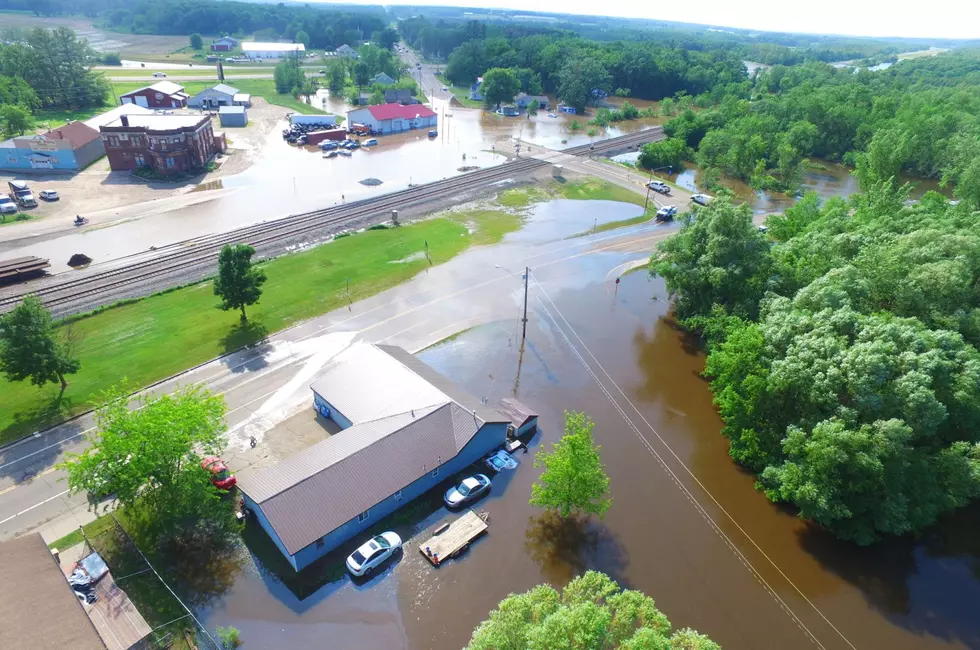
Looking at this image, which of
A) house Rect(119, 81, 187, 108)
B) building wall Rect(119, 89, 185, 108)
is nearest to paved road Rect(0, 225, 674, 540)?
house Rect(119, 81, 187, 108)

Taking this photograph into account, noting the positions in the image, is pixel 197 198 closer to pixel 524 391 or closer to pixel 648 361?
pixel 524 391

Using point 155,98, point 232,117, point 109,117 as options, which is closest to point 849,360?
point 109,117

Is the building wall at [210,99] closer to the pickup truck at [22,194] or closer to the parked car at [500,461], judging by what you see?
the pickup truck at [22,194]

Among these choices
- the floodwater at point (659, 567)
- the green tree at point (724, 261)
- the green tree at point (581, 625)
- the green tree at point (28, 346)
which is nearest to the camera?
the green tree at point (581, 625)

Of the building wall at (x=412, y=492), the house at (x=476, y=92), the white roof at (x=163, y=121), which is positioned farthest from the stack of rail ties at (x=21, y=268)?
the house at (x=476, y=92)

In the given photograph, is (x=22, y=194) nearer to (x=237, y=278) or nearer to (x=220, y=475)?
(x=237, y=278)

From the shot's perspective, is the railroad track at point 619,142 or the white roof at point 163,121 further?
the railroad track at point 619,142
